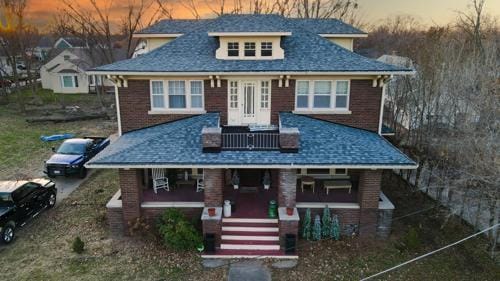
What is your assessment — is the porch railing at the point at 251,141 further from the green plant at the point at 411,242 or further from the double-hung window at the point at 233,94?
the green plant at the point at 411,242

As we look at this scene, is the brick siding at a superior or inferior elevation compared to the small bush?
superior

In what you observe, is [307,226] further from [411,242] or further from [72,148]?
[72,148]

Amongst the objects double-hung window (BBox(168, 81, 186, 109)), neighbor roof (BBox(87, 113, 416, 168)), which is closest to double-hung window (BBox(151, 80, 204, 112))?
double-hung window (BBox(168, 81, 186, 109))

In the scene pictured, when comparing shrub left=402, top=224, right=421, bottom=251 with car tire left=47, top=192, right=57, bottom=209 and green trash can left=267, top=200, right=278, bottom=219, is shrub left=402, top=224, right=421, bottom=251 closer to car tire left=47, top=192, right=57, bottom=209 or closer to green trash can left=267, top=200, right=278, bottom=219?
green trash can left=267, top=200, right=278, bottom=219

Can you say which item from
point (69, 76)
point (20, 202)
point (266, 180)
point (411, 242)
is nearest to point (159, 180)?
point (266, 180)

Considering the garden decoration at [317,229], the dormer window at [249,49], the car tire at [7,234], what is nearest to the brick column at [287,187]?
the garden decoration at [317,229]

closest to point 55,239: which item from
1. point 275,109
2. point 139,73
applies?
point 139,73
